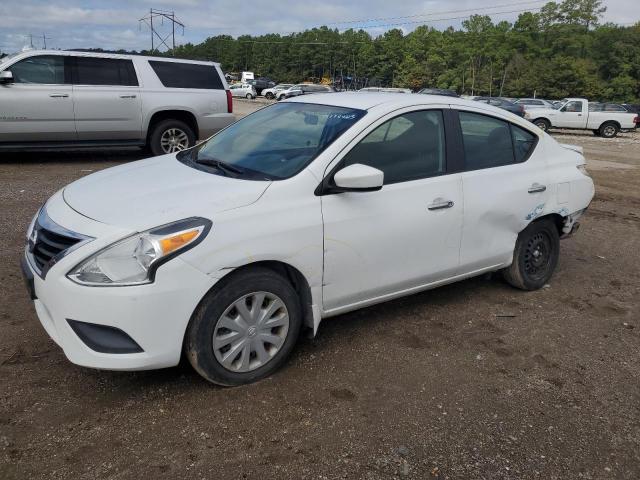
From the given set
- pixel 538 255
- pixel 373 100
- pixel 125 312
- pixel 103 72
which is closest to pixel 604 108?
pixel 103 72

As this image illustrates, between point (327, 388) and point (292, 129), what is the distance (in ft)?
5.73

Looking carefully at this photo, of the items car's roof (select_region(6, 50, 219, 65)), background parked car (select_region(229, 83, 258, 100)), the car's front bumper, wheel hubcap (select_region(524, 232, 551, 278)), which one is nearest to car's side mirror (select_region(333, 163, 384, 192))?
the car's front bumper

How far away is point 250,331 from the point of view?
10.1 feet

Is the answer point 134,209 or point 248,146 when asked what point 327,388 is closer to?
point 134,209

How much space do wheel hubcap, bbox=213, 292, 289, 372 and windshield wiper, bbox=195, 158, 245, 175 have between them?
0.86 meters

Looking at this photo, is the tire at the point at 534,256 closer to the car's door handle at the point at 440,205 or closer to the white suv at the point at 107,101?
the car's door handle at the point at 440,205

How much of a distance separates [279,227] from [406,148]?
4.00ft

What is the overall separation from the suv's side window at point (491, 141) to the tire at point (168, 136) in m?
6.97

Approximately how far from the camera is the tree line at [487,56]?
69500 millimetres

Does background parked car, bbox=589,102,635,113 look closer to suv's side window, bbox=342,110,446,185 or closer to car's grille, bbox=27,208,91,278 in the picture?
suv's side window, bbox=342,110,446,185

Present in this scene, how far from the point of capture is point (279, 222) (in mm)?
3049

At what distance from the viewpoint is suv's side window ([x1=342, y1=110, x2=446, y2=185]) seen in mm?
3539

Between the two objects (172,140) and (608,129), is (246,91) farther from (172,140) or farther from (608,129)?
(172,140)

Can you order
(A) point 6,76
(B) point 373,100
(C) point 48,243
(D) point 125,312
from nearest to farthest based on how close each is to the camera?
(D) point 125,312 < (C) point 48,243 < (B) point 373,100 < (A) point 6,76
